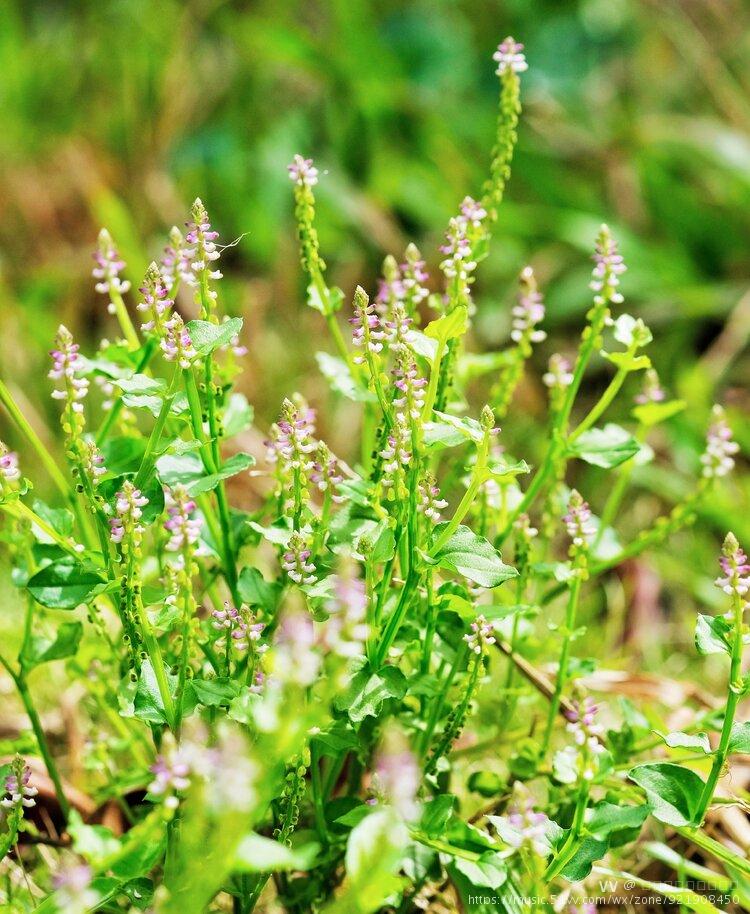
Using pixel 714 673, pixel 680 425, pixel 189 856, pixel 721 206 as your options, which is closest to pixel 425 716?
pixel 189 856

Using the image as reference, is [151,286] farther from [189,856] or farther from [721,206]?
[721,206]

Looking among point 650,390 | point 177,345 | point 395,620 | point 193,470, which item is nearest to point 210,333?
point 177,345

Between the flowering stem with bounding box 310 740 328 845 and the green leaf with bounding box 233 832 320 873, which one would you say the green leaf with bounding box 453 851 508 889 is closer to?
the flowering stem with bounding box 310 740 328 845

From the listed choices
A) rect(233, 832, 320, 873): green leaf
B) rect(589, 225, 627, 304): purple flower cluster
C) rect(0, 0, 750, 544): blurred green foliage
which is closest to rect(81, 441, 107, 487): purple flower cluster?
rect(233, 832, 320, 873): green leaf

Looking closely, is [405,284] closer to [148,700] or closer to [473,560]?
[473,560]

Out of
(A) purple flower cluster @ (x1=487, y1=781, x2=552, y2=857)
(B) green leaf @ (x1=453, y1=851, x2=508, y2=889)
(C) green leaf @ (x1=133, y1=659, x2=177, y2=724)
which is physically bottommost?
(B) green leaf @ (x1=453, y1=851, x2=508, y2=889)
